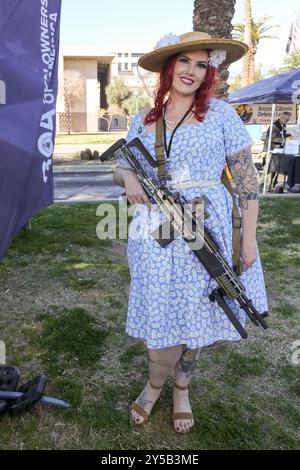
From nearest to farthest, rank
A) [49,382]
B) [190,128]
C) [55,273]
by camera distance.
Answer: [190,128] < [49,382] < [55,273]

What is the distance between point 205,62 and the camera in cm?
200

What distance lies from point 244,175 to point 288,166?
7.64 m

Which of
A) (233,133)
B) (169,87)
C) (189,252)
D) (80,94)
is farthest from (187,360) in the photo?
(80,94)

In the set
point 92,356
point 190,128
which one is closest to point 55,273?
point 92,356

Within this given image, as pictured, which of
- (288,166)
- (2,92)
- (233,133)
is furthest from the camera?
(288,166)

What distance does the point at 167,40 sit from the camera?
1995 millimetres

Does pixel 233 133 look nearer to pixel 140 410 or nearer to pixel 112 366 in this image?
pixel 140 410

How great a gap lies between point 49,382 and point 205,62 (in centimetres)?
204

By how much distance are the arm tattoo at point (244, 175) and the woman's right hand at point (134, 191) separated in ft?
1.41

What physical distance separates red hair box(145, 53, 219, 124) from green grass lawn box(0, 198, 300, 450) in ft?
5.28

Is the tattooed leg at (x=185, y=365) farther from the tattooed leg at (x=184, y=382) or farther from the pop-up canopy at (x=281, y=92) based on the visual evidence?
the pop-up canopy at (x=281, y=92)

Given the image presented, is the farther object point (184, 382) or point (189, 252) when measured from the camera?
point (184, 382)

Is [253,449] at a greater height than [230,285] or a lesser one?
lesser
